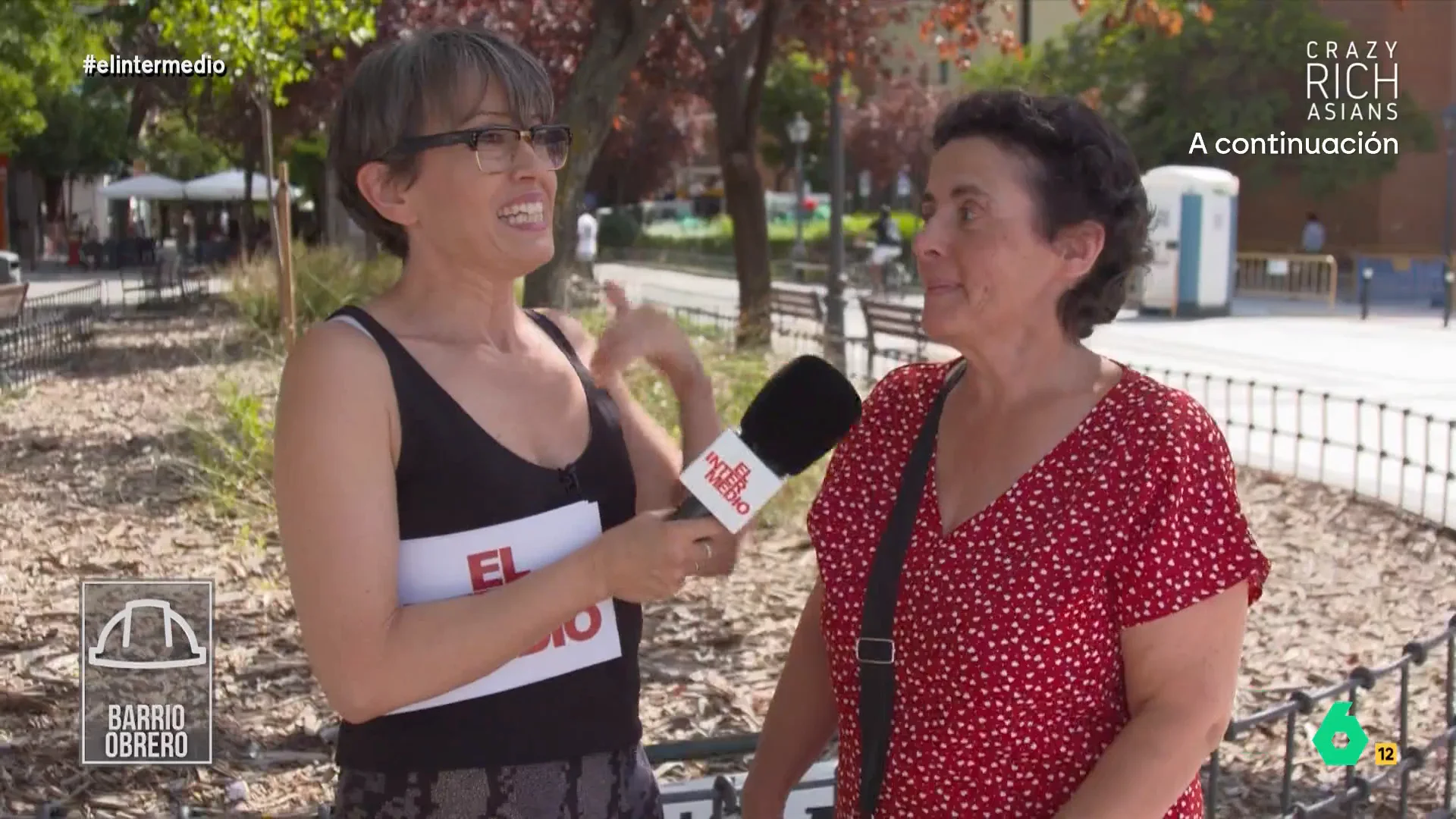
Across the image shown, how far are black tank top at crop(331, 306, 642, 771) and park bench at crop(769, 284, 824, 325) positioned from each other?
41.0 ft

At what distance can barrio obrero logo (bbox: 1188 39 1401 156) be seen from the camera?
77.9 feet

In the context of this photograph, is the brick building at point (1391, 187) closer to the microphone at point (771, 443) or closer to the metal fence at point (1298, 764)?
the metal fence at point (1298, 764)

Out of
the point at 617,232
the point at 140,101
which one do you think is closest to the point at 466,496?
the point at 140,101

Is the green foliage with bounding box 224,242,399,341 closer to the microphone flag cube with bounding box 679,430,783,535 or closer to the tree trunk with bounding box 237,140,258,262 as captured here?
the tree trunk with bounding box 237,140,258,262

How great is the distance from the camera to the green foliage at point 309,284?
14469mm

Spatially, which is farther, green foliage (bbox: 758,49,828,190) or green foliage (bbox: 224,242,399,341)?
green foliage (bbox: 758,49,828,190)

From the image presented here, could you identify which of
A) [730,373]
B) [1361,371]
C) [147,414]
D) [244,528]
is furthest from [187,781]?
[1361,371]

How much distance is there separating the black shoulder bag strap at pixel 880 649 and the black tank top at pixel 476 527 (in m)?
0.33

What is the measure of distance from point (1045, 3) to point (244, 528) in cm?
4152

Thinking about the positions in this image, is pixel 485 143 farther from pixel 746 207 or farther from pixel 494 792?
pixel 746 207

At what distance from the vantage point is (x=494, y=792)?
1986mm

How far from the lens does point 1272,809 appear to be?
4.45m

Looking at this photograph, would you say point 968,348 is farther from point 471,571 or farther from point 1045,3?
point 1045,3

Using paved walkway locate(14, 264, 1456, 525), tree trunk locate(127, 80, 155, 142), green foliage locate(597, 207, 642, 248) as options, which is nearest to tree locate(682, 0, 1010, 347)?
paved walkway locate(14, 264, 1456, 525)
